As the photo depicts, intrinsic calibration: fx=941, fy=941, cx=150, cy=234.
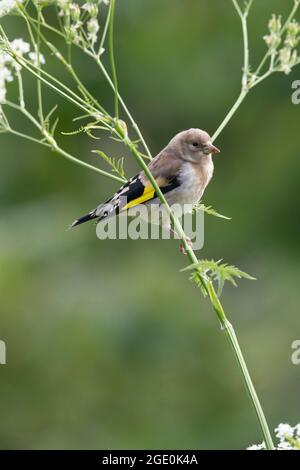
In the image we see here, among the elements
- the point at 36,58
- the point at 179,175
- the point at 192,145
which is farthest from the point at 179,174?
the point at 36,58

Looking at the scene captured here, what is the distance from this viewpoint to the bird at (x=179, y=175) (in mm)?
3096

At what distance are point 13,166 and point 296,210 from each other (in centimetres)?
333

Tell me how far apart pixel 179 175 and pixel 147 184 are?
0.73ft

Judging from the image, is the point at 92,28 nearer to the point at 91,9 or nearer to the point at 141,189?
the point at 91,9

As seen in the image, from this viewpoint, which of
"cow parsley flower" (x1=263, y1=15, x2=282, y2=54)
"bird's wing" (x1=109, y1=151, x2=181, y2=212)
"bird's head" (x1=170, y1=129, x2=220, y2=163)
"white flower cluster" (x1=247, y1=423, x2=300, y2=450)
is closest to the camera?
"white flower cluster" (x1=247, y1=423, x2=300, y2=450)

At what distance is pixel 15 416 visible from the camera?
8891 mm

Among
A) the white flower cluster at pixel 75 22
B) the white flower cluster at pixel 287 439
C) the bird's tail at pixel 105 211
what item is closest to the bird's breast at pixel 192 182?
the bird's tail at pixel 105 211

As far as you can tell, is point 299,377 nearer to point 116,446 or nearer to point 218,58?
point 116,446

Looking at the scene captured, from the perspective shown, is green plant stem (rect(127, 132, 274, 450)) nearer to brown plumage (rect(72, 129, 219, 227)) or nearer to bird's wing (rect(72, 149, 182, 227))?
bird's wing (rect(72, 149, 182, 227))

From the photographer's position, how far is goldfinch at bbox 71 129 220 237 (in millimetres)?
3100

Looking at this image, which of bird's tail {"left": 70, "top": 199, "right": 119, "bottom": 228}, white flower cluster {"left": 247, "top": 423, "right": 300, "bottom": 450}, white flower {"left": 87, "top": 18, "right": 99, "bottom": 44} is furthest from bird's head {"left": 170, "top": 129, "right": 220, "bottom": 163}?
white flower cluster {"left": 247, "top": 423, "right": 300, "bottom": 450}

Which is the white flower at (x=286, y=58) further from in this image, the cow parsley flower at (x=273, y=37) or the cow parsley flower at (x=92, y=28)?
the cow parsley flower at (x=92, y=28)

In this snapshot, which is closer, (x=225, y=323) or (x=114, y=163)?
(x=225, y=323)

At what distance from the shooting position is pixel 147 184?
314 cm
